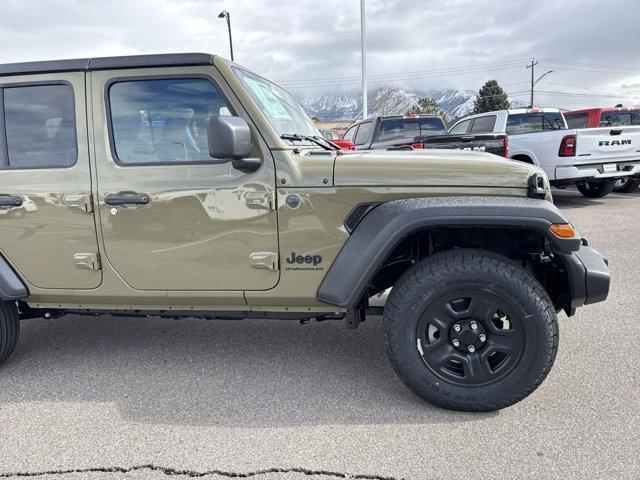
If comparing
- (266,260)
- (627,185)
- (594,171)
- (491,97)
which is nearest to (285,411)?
(266,260)

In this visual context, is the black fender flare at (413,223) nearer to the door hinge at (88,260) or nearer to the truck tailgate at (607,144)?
the door hinge at (88,260)

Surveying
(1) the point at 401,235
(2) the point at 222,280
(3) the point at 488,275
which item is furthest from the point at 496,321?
(2) the point at 222,280

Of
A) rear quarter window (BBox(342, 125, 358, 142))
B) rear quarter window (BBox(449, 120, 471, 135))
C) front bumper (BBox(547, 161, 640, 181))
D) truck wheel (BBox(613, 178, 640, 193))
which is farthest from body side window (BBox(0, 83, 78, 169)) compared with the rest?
truck wheel (BBox(613, 178, 640, 193))

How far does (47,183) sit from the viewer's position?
2.92 metres

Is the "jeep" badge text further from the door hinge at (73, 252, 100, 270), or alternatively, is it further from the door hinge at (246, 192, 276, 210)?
the door hinge at (73, 252, 100, 270)

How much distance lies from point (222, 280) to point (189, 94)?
109 cm

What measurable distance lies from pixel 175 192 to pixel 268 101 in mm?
823

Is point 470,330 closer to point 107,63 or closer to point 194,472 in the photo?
point 194,472

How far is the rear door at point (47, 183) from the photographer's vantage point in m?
2.89

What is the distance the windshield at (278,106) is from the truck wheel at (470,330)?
120cm

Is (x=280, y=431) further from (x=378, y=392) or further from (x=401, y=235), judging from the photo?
(x=401, y=235)

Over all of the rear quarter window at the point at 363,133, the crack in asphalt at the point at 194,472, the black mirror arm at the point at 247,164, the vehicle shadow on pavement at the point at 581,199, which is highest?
the rear quarter window at the point at 363,133

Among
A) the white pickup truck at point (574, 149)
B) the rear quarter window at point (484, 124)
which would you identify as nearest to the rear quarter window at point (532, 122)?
the white pickup truck at point (574, 149)

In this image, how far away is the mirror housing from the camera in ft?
8.10
